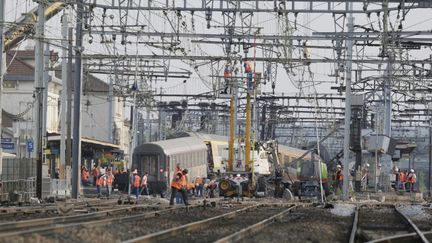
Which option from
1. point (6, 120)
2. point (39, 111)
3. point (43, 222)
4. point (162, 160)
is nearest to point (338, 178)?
point (162, 160)

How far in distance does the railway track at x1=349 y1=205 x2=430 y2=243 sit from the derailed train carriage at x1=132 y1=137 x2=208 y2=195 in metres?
23.5

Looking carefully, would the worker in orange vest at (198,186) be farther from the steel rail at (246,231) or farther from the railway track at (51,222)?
the steel rail at (246,231)

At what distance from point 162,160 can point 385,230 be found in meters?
30.5

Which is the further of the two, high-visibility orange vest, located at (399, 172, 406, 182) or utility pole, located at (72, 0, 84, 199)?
high-visibility orange vest, located at (399, 172, 406, 182)

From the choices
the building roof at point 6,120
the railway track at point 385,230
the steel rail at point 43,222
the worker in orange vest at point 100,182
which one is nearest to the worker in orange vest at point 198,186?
the worker in orange vest at point 100,182

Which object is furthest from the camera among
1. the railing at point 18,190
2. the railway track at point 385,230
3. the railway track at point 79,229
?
the railing at point 18,190

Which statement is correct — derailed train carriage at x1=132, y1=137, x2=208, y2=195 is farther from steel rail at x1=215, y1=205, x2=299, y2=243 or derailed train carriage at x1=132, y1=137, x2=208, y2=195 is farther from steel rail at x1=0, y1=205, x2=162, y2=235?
steel rail at x1=215, y1=205, x2=299, y2=243

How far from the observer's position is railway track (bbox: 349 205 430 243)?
53.1 feet

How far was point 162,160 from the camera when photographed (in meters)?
49.3

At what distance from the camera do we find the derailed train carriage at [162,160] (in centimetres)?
4903

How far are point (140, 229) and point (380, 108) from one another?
50425 millimetres

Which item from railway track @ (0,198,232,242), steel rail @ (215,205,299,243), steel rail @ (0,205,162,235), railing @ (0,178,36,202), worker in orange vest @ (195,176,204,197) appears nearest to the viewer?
railway track @ (0,198,232,242)

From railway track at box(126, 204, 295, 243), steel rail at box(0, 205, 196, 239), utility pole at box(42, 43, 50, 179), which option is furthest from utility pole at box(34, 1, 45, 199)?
railway track at box(126, 204, 295, 243)

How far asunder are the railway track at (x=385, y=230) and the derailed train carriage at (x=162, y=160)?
23.5m
